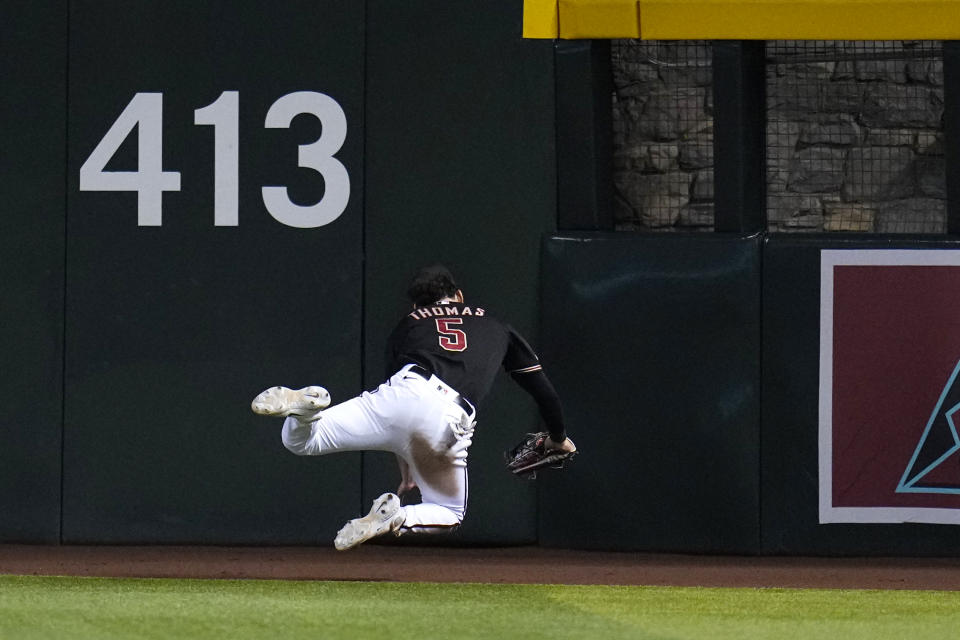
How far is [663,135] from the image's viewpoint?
9.05m

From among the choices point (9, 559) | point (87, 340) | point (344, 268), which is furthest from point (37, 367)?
point (344, 268)

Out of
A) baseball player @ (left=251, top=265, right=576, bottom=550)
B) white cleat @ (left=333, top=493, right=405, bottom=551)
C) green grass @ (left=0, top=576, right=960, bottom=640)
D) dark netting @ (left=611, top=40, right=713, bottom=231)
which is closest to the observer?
green grass @ (left=0, top=576, right=960, bottom=640)

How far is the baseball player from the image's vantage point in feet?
22.2

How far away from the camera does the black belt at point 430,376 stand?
6.98m

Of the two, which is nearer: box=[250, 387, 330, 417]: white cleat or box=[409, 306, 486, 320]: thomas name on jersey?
box=[250, 387, 330, 417]: white cleat

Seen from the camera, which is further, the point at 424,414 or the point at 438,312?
the point at 438,312

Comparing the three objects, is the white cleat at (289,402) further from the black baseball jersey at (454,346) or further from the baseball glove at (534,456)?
the baseball glove at (534,456)

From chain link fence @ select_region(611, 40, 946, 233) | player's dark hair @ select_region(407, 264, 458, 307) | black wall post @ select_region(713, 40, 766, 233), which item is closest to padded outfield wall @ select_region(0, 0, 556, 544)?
chain link fence @ select_region(611, 40, 946, 233)

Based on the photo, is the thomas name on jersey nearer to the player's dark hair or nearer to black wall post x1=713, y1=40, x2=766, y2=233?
the player's dark hair

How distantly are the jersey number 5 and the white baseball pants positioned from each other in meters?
0.20

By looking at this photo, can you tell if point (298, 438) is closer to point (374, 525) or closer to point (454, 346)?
point (374, 525)

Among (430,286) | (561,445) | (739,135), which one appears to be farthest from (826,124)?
(430,286)

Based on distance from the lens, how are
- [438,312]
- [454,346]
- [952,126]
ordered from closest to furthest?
[454,346]
[438,312]
[952,126]

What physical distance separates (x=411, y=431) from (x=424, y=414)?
0.10 m
